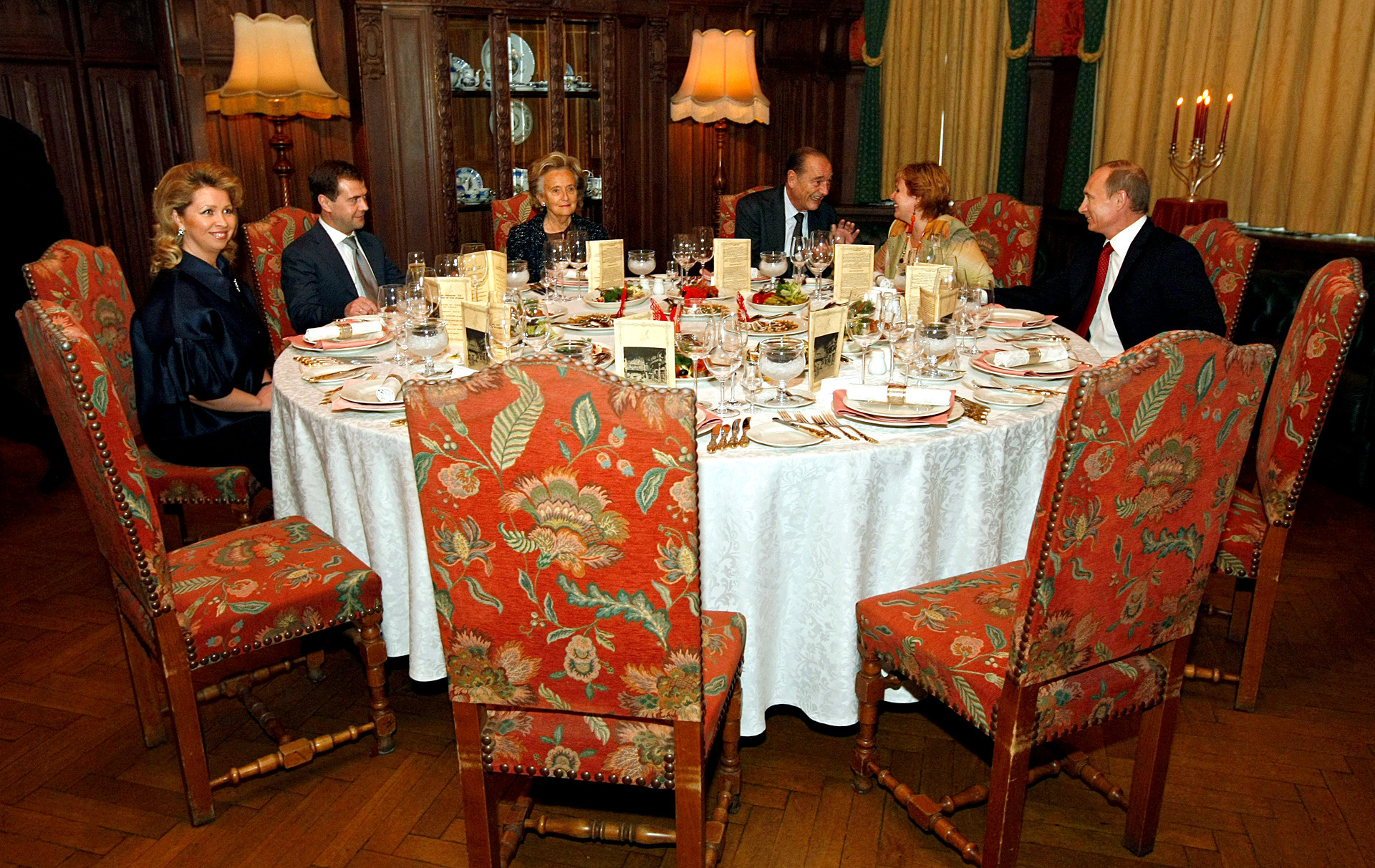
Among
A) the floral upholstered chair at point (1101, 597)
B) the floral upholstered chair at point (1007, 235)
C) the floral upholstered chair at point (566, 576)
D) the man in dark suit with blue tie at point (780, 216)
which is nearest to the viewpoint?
the floral upholstered chair at point (566, 576)

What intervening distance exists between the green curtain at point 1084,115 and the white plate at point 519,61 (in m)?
2.96

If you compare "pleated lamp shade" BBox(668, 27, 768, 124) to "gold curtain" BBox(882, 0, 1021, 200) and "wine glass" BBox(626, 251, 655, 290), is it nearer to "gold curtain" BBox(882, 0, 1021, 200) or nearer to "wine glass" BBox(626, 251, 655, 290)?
"gold curtain" BBox(882, 0, 1021, 200)

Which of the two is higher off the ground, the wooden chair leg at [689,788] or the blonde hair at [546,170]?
the blonde hair at [546,170]

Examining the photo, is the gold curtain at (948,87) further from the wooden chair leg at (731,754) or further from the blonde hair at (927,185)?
the wooden chair leg at (731,754)

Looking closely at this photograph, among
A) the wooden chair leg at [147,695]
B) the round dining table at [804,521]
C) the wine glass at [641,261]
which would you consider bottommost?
the wooden chair leg at [147,695]

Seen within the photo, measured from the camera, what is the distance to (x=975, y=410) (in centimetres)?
235

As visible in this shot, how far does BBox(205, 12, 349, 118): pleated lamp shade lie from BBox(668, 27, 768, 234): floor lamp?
1.89 meters

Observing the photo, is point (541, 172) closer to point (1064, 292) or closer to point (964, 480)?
point (1064, 292)

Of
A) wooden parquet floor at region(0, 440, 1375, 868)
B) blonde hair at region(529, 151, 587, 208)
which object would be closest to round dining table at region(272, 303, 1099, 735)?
wooden parquet floor at region(0, 440, 1375, 868)

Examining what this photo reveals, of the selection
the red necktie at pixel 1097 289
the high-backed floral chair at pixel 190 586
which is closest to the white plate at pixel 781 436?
the high-backed floral chair at pixel 190 586

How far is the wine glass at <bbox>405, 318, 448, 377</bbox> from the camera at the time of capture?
2533mm

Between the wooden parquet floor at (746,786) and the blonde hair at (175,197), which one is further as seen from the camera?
the blonde hair at (175,197)

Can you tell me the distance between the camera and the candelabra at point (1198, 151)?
443 cm

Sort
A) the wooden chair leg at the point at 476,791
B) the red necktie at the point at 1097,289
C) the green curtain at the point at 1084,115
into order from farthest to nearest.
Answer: the green curtain at the point at 1084,115
the red necktie at the point at 1097,289
the wooden chair leg at the point at 476,791
